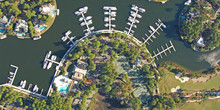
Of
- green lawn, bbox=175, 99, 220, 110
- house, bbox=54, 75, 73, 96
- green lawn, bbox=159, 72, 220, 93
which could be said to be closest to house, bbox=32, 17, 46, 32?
house, bbox=54, 75, 73, 96

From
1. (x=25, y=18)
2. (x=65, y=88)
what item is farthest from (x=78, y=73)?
(x=25, y=18)

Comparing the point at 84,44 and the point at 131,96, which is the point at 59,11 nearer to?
the point at 84,44

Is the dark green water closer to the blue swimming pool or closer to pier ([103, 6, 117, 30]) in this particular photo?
pier ([103, 6, 117, 30])

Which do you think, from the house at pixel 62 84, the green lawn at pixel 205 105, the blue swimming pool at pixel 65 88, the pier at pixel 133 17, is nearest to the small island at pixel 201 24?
the pier at pixel 133 17

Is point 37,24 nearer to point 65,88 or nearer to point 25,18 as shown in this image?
point 25,18

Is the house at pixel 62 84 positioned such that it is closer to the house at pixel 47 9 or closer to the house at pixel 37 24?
the house at pixel 37 24
